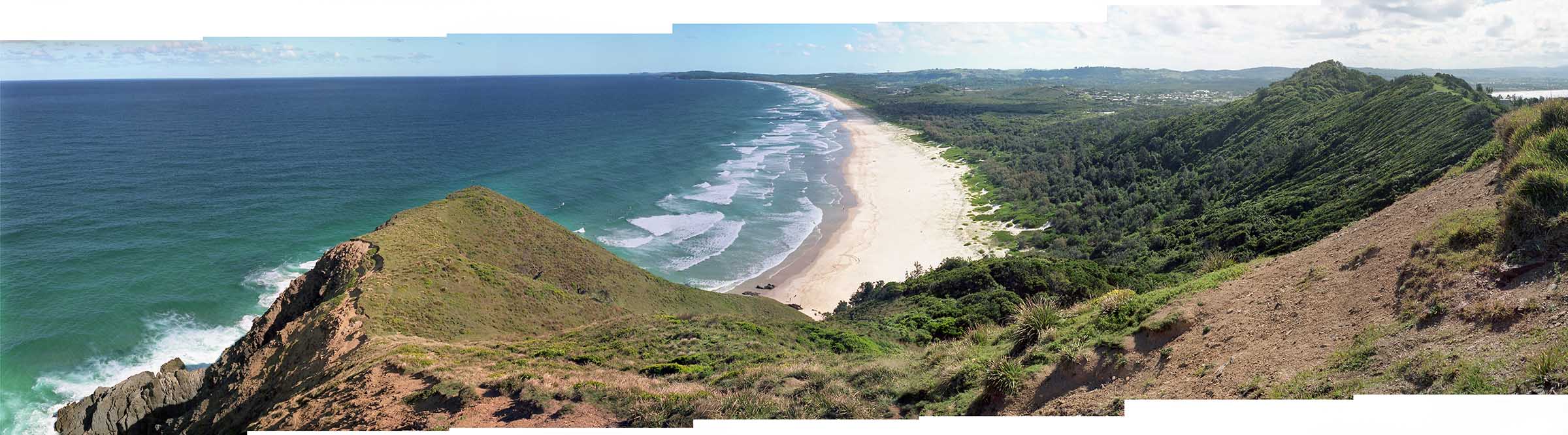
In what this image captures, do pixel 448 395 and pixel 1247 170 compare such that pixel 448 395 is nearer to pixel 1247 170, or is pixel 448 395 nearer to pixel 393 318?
pixel 393 318

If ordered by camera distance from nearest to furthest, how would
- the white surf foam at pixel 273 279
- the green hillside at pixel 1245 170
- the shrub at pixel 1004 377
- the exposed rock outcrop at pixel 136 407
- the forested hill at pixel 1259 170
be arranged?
the shrub at pixel 1004 377 → the exposed rock outcrop at pixel 136 407 → the forested hill at pixel 1259 170 → the green hillside at pixel 1245 170 → the white surf foam at pixel 273 279

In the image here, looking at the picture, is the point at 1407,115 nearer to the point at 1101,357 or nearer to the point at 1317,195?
the point at 1317,195

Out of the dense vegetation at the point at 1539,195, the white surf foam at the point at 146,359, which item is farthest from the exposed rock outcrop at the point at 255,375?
the dense vegetation at the point at 1539,195

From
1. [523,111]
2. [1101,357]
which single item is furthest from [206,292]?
[523,111]

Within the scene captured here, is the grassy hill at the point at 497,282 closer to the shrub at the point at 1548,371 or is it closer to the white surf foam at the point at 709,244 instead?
the white surf foam at the point at 709,244

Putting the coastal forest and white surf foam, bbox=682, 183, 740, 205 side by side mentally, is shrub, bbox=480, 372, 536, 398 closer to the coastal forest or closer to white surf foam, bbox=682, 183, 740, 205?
the coastal forest

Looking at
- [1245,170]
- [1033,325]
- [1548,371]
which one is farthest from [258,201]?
[1245,170]
